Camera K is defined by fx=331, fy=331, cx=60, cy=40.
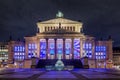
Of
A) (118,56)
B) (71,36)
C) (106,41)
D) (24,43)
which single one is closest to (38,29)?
(24,43)

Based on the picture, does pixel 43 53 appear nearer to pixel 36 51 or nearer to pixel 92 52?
pixel 36 51

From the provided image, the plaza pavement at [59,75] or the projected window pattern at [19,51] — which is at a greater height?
the projected window pattern at [19,51]

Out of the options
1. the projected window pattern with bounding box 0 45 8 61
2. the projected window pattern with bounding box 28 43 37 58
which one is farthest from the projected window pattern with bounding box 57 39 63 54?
the projected window pattern with bounding box 0 45 8 61

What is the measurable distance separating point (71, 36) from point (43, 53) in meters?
14.1

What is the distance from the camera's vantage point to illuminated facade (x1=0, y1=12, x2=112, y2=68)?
141 m

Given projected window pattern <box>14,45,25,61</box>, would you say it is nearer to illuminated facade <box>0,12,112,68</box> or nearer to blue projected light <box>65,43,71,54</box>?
illuminated facade <box>0,12,112,68</box>

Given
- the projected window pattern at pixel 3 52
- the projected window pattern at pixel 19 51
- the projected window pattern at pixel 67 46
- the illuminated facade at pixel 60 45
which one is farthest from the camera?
the projected window pattern at pixel 3 52

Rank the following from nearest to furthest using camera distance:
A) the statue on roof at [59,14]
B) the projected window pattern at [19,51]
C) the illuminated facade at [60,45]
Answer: the illuminated facade at [60,45], the projected window pattern at [19,51], the statue on roof at [59,14]

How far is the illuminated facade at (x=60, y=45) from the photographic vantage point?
141125mm

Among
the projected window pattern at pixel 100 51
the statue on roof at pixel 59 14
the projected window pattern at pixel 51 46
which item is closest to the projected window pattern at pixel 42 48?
the projected window pattern at pixel 51 46

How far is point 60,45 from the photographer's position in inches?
5684

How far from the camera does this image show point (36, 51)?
145 m

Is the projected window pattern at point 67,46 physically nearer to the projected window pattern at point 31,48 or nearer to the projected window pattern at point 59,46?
the projected window pattern at point 59,46

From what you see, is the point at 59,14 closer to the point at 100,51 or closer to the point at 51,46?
the point at 51,46
